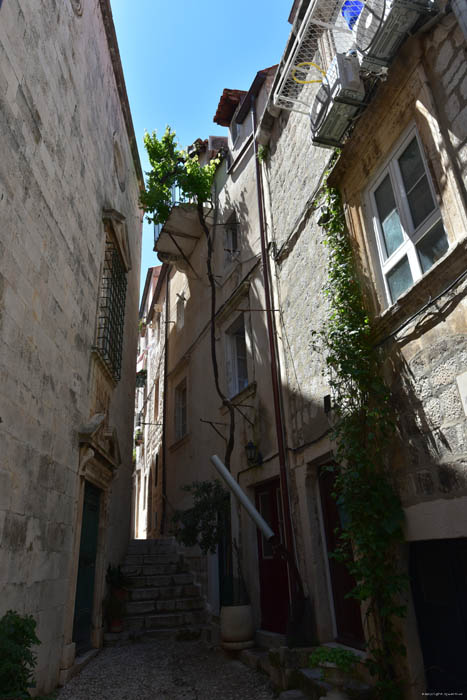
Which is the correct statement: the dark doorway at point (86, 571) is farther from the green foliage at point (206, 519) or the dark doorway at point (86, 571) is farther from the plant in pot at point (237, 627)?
the plant in pot at point (237, 627)

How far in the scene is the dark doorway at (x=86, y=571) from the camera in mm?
6020

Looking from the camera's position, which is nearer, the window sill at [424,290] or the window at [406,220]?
the window sill at [424,290]

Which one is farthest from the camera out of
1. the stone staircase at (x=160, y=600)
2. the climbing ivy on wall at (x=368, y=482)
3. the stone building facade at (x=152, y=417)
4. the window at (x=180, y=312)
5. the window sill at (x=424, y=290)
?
the stone building facade at (x=152, y=417)

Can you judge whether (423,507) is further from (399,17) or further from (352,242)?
(399,17)

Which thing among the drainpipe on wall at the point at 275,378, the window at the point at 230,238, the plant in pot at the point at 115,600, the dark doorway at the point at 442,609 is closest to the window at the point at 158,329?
the window at the point at 230,238

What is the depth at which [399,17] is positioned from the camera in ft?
12.4

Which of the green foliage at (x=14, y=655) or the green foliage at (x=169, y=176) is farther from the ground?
the green foliage at (x=169, y=176)

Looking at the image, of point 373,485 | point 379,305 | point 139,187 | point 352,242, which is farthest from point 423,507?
point 139,187

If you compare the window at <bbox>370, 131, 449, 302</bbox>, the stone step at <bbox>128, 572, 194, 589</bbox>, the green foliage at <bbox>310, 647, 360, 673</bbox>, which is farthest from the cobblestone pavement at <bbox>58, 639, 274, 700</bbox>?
the window at <bbox>370, 131, 449, 302</bbox>

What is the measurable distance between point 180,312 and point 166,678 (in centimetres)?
875

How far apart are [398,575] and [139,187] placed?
11.5 meters

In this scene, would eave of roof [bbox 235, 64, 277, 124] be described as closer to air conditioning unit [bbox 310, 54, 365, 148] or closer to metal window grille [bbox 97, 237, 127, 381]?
metal window grille [bbox 97, 237, 127, 381]

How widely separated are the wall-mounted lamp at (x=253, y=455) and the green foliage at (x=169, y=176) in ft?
20.0

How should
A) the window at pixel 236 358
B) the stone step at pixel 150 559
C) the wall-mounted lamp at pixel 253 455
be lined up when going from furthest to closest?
the stone step at pixel 150 559 < the window at pixel 236 358 < the wall-mounted lamp at pixel 253 455
